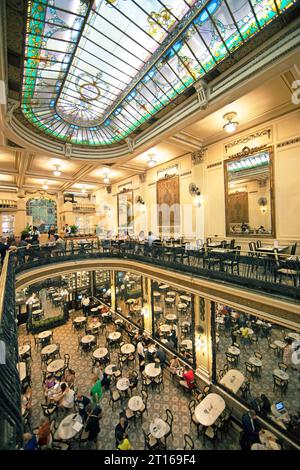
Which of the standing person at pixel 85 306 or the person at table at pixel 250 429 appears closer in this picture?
the person at table at pixel 250 429

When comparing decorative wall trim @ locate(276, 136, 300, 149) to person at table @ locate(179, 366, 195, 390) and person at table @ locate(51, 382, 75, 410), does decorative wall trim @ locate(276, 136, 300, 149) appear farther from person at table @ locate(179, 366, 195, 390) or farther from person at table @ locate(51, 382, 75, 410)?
person at table @ locate(51, 382, 75, 410)

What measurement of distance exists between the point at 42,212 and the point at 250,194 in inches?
629

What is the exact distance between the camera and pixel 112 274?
1273cm

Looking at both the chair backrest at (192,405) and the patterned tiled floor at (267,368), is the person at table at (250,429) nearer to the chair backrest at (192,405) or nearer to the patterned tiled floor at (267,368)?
the patterned tiled floor at (267,368)

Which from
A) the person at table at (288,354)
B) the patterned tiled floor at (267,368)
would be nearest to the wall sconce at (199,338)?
the patterned tiled floor at (267,368)

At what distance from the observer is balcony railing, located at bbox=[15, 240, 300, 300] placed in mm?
4620

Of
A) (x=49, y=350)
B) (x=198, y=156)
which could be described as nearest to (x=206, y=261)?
(x=198, y=156)

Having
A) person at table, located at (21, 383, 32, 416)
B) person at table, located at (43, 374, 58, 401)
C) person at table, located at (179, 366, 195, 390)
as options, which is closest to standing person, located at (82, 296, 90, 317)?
person at table, located at (43, 374, 58, 401)

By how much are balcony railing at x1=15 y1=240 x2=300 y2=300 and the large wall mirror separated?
3.77ft

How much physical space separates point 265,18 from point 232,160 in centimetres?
438

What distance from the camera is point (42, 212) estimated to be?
16594 mm

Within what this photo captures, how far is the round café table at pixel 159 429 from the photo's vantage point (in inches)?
191

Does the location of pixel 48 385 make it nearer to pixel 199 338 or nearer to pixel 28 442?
pixel 28 442

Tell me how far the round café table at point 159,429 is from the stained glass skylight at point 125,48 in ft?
31.8
